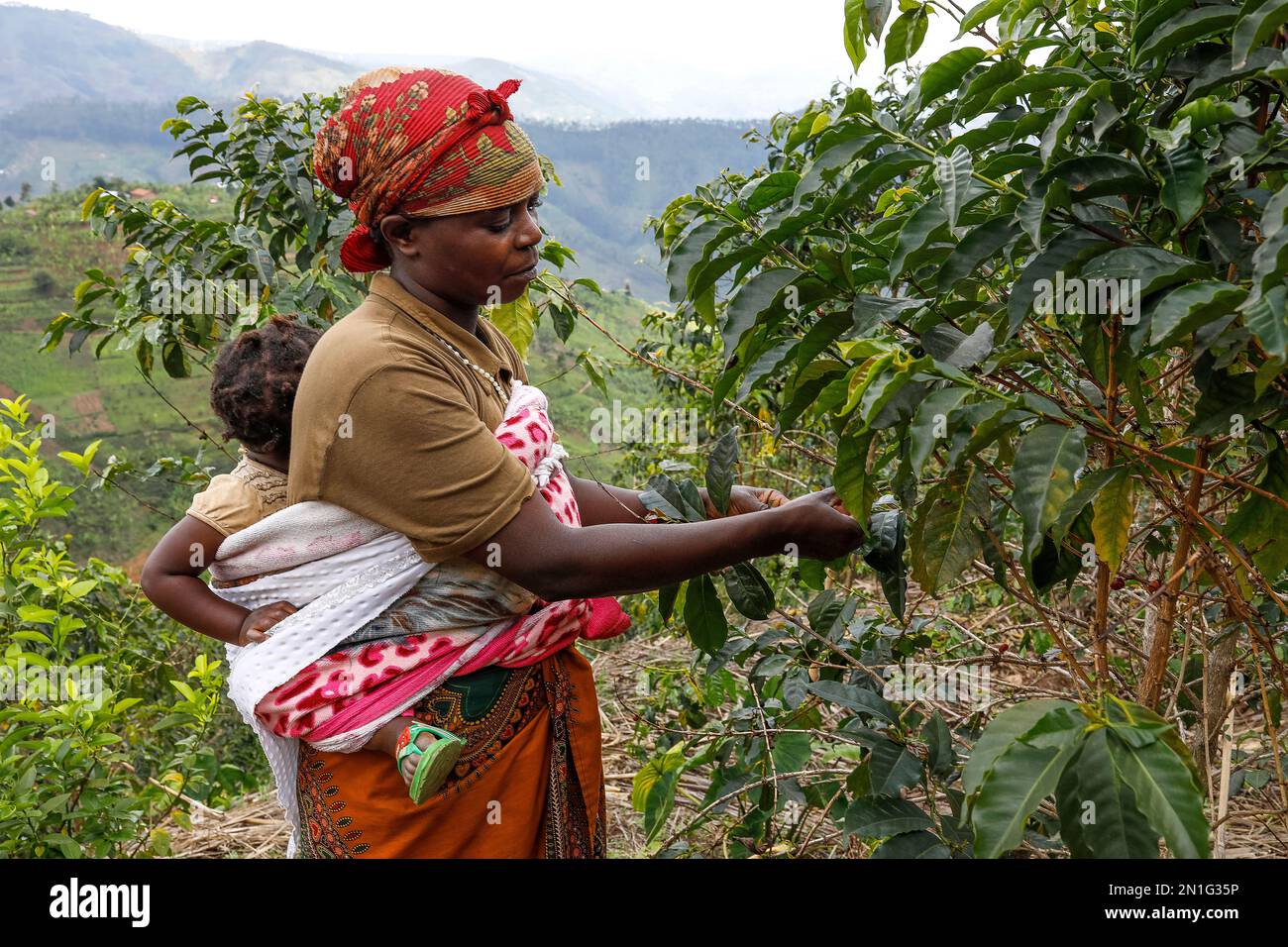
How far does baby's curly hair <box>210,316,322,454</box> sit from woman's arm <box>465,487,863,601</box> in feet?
2.20

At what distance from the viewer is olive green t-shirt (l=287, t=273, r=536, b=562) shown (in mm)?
1294

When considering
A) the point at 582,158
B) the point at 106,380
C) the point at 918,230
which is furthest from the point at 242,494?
the point at 582,158

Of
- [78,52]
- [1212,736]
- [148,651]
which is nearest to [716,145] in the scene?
[148,651]

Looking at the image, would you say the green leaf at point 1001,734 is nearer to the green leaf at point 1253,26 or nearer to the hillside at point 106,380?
the green leaf at point 1253,26

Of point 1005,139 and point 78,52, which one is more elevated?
point 78,52

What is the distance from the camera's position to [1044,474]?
1.10m

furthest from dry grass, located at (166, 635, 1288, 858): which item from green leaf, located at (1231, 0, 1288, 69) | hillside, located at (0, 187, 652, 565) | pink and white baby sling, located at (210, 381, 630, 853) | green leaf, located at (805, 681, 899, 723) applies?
hillside, located at (0, 187, 652, 565)

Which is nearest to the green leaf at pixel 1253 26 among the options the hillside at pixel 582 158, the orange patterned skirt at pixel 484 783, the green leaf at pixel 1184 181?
the green leaf at pixel 1184 181

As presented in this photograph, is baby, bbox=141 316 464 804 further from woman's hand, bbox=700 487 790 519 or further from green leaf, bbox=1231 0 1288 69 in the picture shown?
green leaf, bbox=1231 0 1288 69

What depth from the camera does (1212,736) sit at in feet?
6.29

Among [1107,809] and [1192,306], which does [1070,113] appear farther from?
[1107,809]

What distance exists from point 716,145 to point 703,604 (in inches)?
827

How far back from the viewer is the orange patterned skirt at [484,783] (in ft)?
4.97
